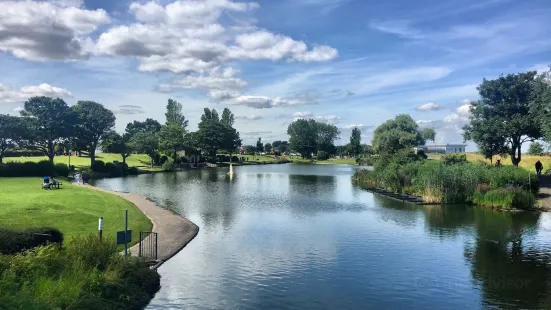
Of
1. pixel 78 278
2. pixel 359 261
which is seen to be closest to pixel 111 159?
pixel 359 261

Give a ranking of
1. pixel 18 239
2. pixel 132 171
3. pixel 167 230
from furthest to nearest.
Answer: pixel 132 171 → pixel 167 230 → pixel 18 239

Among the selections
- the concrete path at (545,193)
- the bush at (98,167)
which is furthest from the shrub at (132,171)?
the concrete path at (545,193)

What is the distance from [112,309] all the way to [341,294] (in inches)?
350

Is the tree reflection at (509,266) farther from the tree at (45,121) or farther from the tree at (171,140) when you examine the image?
the tree at (171,140)

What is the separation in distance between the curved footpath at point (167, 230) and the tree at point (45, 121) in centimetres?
5292

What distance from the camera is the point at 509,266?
853 inches

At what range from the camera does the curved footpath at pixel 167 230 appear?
22641 mm

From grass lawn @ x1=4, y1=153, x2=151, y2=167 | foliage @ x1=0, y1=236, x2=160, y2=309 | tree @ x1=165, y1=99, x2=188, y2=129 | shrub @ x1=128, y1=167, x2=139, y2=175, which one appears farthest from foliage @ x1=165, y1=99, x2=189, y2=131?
foliage @ x1=0, y1=236, x2=160, y2=309

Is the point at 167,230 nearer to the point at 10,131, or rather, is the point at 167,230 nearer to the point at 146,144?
the point at 10,131

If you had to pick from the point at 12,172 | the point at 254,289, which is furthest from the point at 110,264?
the point at 12,172

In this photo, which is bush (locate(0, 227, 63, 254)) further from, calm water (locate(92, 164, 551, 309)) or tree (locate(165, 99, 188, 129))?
tree (locate(165, 99, 188, 129))

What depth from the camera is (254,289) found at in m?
17.7

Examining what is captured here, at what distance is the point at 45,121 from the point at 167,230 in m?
66.0

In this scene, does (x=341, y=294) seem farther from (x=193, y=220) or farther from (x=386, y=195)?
(x=386, y=195)
